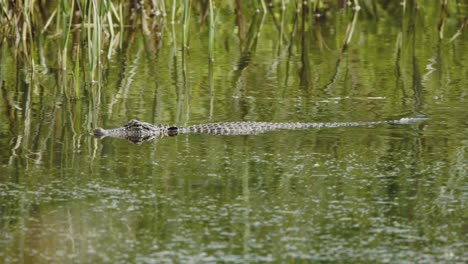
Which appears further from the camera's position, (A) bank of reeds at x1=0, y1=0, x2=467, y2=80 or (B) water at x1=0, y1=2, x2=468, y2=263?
(A) bank of reeds at x1=0, y1=0, x2=467, y2=80

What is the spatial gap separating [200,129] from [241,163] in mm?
1010

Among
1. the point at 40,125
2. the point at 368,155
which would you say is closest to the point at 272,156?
the point at 368,155

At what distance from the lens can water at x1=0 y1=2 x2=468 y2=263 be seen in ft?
16.0

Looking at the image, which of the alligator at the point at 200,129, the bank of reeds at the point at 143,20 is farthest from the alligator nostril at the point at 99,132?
the bank of reeds at the point at 143,20

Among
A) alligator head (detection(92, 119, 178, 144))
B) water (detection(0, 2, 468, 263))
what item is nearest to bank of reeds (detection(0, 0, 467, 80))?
water (detection(0, 2, 468, 263))

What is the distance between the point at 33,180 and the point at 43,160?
0.48 meters

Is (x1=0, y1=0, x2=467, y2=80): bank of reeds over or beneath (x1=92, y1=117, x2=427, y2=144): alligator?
over

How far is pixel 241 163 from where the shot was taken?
6.37 meters

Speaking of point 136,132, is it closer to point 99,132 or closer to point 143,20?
point 99,132

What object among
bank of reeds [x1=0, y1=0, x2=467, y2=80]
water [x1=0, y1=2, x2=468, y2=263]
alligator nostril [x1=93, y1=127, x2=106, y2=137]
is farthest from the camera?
bank of reeds [x1=0, y1=0, x2=467, y2=80]

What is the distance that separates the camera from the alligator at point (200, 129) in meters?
7.22

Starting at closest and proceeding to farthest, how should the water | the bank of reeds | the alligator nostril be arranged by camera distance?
the water → the alligator nostril → the bank of reeds

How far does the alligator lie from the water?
0.12m

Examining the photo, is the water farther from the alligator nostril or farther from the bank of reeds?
the bank of reeds
